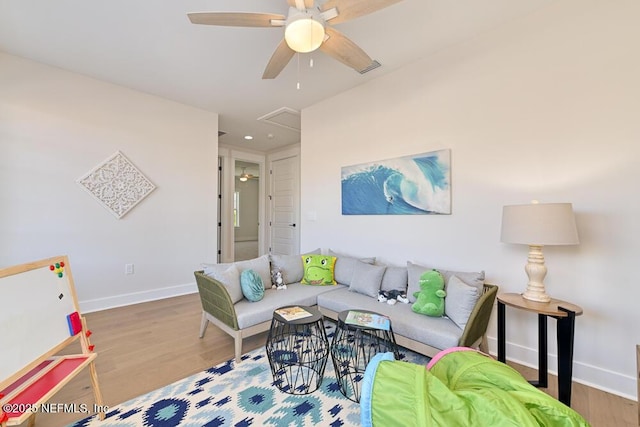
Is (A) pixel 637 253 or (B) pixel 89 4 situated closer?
(A) pixel 637 253

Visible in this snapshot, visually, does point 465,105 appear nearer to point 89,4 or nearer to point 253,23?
point 253,23

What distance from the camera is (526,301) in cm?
188

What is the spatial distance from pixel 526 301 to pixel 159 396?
8.46ft

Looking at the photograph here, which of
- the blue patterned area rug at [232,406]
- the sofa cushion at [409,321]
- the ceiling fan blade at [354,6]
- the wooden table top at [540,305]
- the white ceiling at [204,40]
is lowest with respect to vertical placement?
the blue patterned area rug at [232,406]

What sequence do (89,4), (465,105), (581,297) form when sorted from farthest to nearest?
(465,105)
(89,4)
(581,297)

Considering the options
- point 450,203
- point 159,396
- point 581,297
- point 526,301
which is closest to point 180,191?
point 159,396

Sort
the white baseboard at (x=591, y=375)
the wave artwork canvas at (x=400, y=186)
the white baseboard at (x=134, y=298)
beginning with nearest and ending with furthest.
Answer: the white baseboard at (x=591, y=375)
the wave artwork canvas at (x=400, y=186)
the white baseboard at (x=134, y=298)

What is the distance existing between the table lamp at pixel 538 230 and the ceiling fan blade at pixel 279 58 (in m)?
1.99

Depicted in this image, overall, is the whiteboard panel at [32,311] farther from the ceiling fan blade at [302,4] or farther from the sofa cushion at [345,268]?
the sofa cushion at [345,268]

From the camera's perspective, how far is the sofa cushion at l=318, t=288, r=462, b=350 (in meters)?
1.95

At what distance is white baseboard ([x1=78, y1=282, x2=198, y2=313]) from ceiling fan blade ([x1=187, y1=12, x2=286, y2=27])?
3.45 metres

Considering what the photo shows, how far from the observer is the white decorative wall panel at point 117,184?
333 centimetres

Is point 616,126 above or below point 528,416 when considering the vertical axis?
above

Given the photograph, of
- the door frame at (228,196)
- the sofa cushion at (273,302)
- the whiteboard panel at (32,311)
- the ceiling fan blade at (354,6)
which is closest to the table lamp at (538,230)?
the ceiling fan blade at (354,6)
